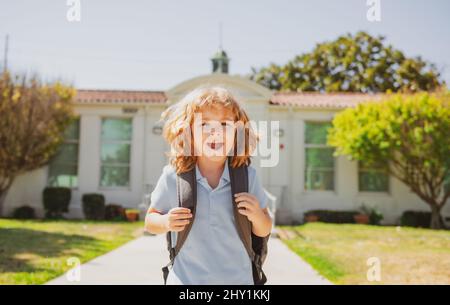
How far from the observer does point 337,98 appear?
1060cm

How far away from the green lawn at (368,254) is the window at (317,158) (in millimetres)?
2172

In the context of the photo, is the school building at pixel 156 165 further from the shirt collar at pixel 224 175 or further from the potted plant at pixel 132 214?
the shirt collar at pixel 224 175

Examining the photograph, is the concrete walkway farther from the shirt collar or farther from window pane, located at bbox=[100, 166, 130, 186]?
window pane, located at bbox=[100, 166, 130, 186]

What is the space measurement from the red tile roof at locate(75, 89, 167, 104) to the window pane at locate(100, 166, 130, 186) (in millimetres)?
1518

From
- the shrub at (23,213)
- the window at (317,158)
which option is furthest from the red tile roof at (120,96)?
the window at (317,158)

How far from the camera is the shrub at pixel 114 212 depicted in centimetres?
971

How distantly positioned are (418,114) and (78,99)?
721 centimetres

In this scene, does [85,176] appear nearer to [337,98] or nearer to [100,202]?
[100,202]

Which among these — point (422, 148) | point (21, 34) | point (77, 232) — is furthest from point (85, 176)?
point (21, 34)

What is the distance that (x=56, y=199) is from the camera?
973 centimetres

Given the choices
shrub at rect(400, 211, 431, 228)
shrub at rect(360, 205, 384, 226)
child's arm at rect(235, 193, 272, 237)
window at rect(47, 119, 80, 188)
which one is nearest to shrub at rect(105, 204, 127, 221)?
window at rect(47, 119, 80, 188)

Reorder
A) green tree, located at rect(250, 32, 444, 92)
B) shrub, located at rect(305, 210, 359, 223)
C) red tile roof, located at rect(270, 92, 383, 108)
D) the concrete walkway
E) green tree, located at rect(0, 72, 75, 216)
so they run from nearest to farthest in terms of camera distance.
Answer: the concrete walkway, green tree, located at rect(0, 72, 75, 216), shrub, located at rect(305, 210, 359, 223), red tile roof, located at rect(270, 92, 383, 108), green tree, located at rect(250, 32, 444, 92)

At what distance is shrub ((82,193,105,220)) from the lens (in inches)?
383

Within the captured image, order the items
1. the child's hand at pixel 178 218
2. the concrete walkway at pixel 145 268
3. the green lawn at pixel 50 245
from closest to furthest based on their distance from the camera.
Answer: the child's hand at pixel 178 218 → the concrete walkway at pixel 145 268 → the green lawn at pixel 50 245
